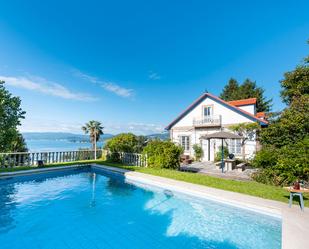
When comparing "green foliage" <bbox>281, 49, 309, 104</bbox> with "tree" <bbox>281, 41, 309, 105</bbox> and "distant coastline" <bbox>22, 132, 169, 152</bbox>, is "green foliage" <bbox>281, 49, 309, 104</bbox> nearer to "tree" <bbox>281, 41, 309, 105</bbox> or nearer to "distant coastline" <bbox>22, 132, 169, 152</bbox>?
"tree" <bbox>281, 41, 309, 105</bbox>

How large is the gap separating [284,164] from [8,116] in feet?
50.7

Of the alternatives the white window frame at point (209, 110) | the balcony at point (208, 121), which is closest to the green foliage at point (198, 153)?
the balcony at point (208, 121)

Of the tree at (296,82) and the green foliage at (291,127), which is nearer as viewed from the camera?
the green foliage at (291,127)

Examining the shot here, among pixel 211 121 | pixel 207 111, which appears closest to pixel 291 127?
pixel 211 121

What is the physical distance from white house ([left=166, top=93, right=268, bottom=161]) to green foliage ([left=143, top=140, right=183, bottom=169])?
5.29 meters

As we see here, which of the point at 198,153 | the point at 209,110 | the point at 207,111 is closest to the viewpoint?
the point at 198,153

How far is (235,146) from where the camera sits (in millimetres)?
17469

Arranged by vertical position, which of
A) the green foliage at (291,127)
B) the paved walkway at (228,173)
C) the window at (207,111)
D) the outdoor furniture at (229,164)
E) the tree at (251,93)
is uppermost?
the tree at (251,93)

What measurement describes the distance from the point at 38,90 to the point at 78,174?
35.8 feet

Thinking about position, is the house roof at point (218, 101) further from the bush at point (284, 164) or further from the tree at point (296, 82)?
the bush at point (284, 164)

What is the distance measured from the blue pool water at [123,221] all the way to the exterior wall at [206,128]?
1125 cm

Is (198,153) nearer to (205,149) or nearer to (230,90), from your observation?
(205,149)

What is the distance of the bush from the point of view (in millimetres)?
8008

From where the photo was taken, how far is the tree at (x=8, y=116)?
33.9 feet
